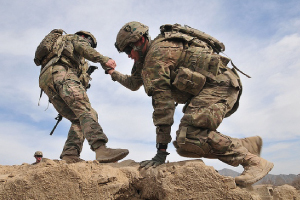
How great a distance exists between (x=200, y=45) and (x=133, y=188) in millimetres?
1822

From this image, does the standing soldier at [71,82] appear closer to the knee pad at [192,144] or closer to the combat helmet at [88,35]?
the combat helmet at [88,35]

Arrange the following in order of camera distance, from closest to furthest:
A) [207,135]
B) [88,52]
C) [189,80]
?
[207,135]
[189,80]
[88,52]

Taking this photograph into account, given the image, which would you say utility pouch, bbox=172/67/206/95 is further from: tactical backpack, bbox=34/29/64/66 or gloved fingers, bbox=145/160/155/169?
tactical backpack, bbox=34/29/64/66

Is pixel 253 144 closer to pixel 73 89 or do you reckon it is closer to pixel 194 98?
pixel 194 98

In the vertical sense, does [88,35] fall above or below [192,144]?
above

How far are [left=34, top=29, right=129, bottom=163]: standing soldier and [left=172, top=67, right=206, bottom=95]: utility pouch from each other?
1.14 metres

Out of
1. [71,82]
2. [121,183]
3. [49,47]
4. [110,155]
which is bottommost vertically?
[121,183]

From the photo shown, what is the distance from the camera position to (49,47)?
166 inches

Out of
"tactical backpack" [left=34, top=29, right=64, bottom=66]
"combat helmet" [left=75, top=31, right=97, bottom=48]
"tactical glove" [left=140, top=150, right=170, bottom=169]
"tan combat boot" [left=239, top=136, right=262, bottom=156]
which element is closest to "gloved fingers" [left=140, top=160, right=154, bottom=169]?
"tactical glove" [left=140, top=150, right=170, bottom=169]

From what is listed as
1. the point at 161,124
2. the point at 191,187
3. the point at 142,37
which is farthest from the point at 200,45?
the point at 191,187

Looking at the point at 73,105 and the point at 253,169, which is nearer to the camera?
the point at 253,169

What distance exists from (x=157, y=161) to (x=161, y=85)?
Answer: 0.84m

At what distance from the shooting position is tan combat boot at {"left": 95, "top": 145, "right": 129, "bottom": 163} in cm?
331

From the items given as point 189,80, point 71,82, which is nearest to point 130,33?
point 189,80
